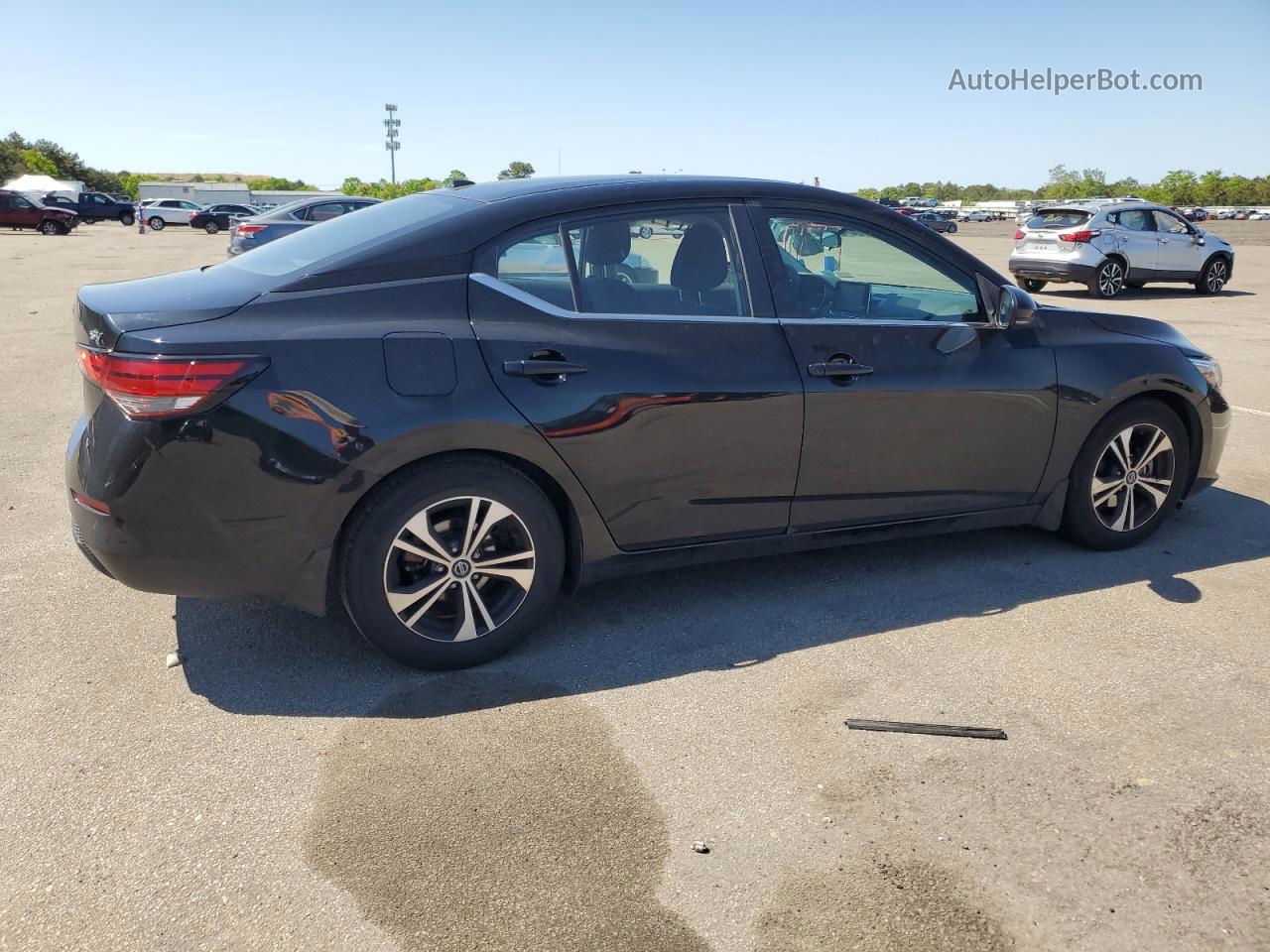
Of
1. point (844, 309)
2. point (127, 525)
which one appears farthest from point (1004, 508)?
point (127, 525)

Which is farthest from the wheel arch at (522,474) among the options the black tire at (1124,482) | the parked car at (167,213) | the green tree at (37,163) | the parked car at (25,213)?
the green tree at (37,163)

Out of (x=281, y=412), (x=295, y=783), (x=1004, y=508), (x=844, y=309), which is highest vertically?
(x=844, y=309)

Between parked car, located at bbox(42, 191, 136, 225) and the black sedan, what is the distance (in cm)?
5881

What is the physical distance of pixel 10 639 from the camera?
3771mm

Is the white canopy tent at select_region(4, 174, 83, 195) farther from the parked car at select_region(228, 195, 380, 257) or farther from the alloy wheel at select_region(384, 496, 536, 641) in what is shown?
the alloy wheel at select_region(384, 496, 536, 641)

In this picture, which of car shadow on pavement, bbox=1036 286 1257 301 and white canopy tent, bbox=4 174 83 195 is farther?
white canopy tent, bbox=4 174 83 195

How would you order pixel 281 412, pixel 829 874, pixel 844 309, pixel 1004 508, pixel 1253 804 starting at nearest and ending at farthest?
1. pixel 829 874
2. pixel 1253 804
3. pixel 281 412
4. pixel 844 309
5. pixel 1004 508

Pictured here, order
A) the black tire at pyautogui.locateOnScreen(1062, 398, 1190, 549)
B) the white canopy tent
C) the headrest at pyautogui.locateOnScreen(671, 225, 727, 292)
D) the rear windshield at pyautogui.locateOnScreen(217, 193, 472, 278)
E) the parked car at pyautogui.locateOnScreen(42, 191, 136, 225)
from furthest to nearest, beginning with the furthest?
the white canopy tent → the parked car at pyautogui.locateOnScreen(42, 191, 136, 225) → the black tire at pyautogui.locateOnScreen(1062, 398, 1190, 549) → the headrest at pyautogui.locateOnScreen(671, 225, 727, 292) → the rear windshield at pyautogui.locateOnScreen(217, 193, 472, 278)

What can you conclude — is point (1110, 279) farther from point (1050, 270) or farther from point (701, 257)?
point (701, 257)

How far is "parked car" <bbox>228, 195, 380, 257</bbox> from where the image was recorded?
1981cm

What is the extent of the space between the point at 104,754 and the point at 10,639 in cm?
104

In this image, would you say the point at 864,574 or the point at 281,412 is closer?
the point at 281,412

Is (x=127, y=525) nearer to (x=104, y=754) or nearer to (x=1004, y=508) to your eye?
(x=104, y=754)

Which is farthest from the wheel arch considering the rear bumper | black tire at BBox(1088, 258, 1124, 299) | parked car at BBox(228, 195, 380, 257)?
parked car at BBox(228, 195, 380, 257)
